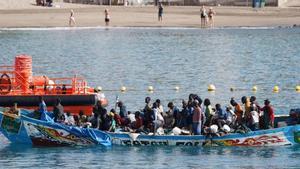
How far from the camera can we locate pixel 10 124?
38.9 m

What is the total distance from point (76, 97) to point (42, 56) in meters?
28.9

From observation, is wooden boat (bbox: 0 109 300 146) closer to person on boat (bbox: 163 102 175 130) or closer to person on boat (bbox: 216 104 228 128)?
person on boat (bbox: 216 104 228 128)

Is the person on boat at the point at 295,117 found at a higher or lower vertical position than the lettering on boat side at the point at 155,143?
higher

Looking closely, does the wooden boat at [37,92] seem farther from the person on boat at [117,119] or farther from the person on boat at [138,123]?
the person on boat at [138,123]

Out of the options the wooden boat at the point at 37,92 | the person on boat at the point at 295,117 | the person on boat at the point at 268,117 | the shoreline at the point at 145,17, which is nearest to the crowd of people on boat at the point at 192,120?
the person on boat at the point at 268,117

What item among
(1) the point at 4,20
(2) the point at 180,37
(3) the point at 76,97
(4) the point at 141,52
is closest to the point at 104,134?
(3) the point at 76,97

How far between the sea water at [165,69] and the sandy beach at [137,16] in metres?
1.70

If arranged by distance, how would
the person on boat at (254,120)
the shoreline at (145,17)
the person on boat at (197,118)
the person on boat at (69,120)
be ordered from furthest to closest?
the shoreline at (145,17)
the person on boat at (69,120)
the person on boat at (254,120)
the person on boat at (197,118)

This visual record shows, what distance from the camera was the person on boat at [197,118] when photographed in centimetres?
3800

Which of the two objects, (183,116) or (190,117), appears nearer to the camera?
(190,117)

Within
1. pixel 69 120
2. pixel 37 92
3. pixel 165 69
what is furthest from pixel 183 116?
pixel 165 69

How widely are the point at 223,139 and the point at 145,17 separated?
58.1 metres

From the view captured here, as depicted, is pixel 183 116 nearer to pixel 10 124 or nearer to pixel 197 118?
pixel 197 118

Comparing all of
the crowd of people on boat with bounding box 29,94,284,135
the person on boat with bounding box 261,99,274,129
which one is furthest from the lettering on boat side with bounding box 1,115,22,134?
the person on boat with bounding box 261,99,274,129
